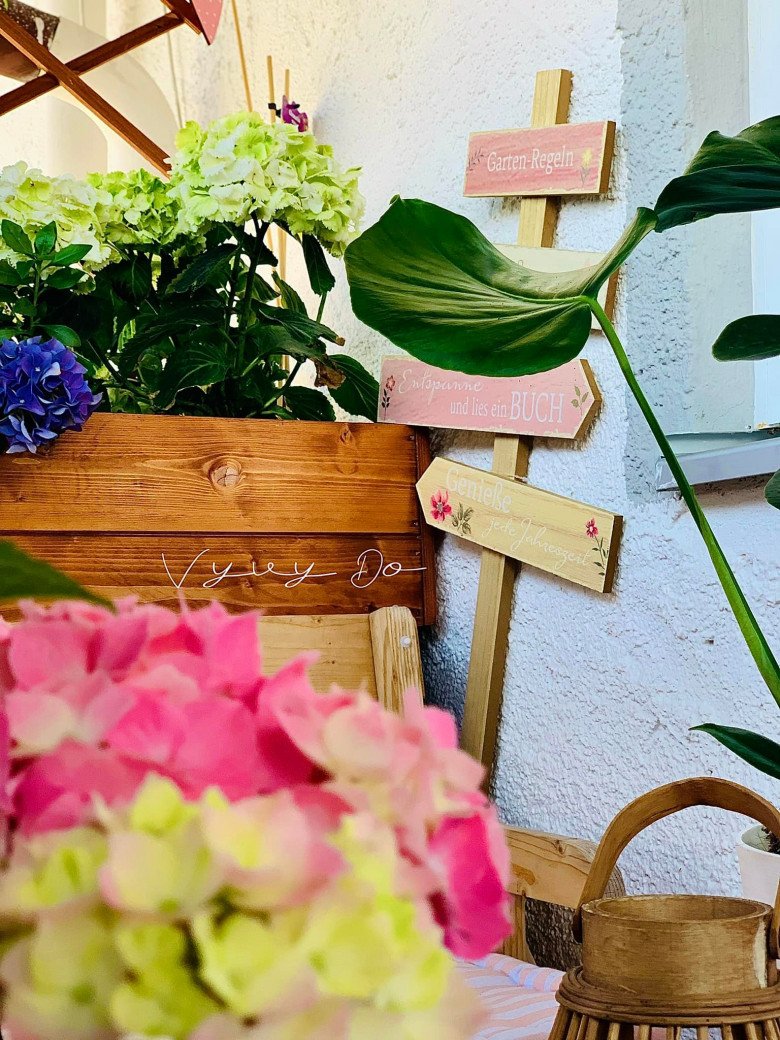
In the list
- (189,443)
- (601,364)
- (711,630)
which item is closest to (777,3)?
(601,364)

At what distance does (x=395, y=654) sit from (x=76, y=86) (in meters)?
1.34

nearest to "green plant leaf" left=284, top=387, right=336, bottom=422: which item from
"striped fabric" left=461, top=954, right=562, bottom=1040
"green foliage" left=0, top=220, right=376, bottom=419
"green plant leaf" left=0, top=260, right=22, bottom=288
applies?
"green foliage" left=0, top=220, right=376, bottom=419

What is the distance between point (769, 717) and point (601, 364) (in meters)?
0.43

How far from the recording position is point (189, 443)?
1270mm

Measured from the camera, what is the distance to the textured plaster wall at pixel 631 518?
1018mm

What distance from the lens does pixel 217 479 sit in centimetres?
128

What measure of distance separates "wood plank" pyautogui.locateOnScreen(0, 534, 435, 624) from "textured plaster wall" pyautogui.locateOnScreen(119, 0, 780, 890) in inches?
3.4

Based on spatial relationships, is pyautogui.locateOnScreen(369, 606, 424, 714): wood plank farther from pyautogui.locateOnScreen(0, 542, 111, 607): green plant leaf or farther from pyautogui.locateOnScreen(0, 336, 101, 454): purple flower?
pyautogui.locateOnScreen(0, 542, 111, 607): green plant leaf

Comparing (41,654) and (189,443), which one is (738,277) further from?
(41,654)

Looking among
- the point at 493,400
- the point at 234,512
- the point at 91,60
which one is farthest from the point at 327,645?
the point at 91,60

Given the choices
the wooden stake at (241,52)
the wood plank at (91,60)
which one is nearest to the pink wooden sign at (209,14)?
the wooden stake at (241,52)

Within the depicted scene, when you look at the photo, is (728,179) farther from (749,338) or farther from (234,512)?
(234,512)

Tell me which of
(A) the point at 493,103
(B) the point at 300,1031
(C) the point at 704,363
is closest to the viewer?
(B) the point at 300,1031

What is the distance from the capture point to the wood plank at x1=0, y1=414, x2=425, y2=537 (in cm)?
121
